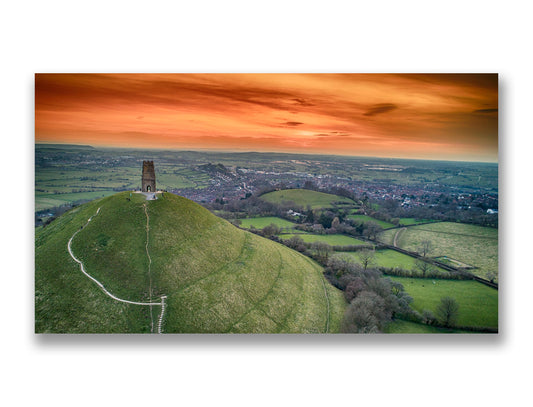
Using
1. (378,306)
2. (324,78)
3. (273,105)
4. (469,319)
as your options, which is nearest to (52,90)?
(273,105)

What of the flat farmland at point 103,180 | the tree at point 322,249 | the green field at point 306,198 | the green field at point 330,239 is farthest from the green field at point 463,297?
the flat farmland at point 103,180

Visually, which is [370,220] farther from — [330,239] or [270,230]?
[270,230]

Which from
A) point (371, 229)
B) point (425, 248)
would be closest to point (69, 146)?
point (371, 229)

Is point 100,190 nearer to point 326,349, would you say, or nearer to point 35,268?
point 35,268

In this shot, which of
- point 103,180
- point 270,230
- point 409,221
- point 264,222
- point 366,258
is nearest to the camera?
point 103,180

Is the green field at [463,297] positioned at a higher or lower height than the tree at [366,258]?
lower

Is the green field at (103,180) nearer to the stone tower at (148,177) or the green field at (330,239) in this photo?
the stone tower at (148,177)

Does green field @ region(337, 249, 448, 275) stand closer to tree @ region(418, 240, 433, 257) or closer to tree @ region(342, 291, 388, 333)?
tree @ region(418, 240, 433, 257)
